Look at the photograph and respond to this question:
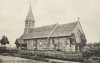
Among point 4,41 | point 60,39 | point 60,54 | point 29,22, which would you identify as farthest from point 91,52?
point 29,22

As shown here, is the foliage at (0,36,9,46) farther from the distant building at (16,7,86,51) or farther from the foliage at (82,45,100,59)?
the foliage at (82,45,100,59)

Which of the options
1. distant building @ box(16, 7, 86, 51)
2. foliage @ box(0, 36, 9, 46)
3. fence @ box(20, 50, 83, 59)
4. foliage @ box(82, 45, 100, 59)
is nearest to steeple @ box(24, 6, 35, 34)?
distant building @ box(16, 7, 86, 51)

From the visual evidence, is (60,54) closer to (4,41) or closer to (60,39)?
(60,39)

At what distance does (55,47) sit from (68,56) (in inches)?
529

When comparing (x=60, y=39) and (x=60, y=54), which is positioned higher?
(x=60, y=39)

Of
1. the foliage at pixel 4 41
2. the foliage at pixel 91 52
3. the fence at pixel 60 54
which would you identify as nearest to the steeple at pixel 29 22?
the foliage at pixel 4 41

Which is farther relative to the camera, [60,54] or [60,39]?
[60,39]

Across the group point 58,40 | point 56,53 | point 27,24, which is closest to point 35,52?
point 56,53

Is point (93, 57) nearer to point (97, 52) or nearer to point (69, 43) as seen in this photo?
point (97, 52)

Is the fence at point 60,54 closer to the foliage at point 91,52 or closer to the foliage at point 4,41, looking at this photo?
the foliage at point 91,52

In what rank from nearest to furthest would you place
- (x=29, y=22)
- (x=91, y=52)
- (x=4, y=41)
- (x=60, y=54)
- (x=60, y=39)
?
(x=91, y=52) → (x=60, y=54) → (x=4, y=41) → (x=60, y=39) → (x=29, y=22)

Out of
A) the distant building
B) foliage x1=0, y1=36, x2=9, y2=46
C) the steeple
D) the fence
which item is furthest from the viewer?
the steeple

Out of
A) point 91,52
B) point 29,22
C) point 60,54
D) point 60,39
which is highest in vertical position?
point 29,22

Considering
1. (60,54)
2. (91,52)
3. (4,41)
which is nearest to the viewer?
(91,52)
